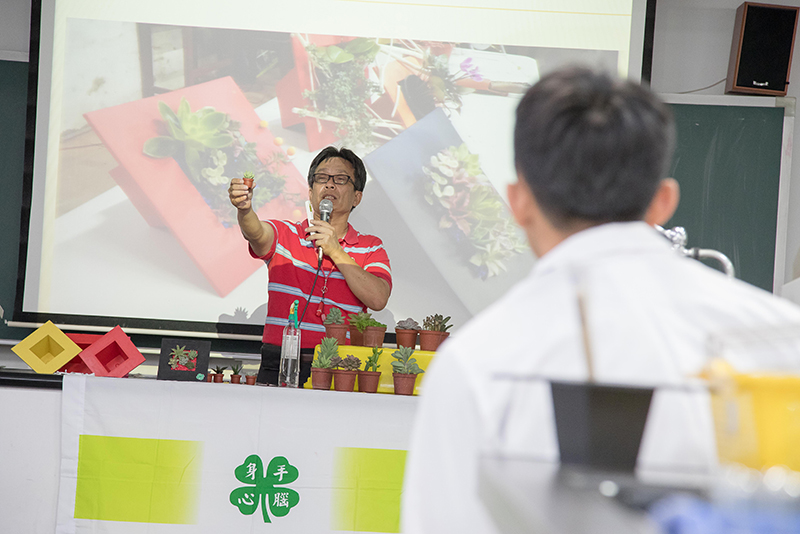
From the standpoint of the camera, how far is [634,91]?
645mm

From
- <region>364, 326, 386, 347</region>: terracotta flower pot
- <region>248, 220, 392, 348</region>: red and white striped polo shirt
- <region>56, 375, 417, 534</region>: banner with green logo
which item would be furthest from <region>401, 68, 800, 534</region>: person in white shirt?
<region>248, 220, 392, 348</region>: red and white striped polo shirt

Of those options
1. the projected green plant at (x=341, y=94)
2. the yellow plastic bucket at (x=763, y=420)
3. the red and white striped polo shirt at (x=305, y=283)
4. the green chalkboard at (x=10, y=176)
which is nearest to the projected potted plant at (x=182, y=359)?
the red and white striped polo shirt at (x=305, y=283)

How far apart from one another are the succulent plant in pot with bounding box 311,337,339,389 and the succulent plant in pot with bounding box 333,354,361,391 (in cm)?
3

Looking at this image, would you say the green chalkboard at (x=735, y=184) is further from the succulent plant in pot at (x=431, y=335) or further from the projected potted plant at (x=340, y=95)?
the succulent plant in pot at (x=431, y=335)

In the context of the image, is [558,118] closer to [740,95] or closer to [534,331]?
[534,331]

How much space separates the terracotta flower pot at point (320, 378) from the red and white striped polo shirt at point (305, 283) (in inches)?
13.6

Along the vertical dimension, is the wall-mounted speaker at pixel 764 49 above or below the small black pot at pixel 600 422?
above

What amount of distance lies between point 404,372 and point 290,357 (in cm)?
38

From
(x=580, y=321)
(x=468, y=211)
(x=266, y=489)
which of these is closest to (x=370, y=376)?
(x=266, y=489)

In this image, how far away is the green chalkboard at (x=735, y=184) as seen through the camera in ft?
11.8

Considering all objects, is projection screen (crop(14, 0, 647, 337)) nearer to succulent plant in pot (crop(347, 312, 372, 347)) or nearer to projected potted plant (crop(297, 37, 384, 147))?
projected potted plant (crop(297, 37, 384, 147))

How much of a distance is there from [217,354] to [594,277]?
9.94ft

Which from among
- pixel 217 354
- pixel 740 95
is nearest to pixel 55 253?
pixel 217 354

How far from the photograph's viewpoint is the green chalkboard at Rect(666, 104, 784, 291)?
3.61 meters
